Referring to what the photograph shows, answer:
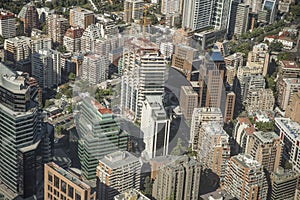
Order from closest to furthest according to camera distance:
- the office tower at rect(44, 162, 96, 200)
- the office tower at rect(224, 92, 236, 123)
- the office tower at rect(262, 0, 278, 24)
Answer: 1. the office tower at rect(44, 162, 96, 200)
2. the office tower at rect(224, 92, 236, 123)
3. the office tower at rect(262, 0, 278, 24)

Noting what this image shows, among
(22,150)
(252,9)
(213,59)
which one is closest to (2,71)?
(22,150)

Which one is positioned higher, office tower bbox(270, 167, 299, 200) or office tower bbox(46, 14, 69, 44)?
office tower bbox(46, 14, 69, 44)

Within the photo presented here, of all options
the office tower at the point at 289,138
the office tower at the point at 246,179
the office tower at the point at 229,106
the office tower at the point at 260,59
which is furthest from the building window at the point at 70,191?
the office tower at the point at 260,59

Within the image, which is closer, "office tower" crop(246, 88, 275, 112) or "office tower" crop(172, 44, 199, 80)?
"office tower" crop(246, 88, 275, 112)

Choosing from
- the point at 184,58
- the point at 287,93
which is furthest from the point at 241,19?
the point at 287,93

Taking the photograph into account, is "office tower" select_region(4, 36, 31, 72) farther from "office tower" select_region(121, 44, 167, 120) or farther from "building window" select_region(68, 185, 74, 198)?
"building window" select_region(68, 185, 74, 198)

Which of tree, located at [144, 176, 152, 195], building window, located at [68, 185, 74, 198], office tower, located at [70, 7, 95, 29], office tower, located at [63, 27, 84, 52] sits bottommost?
tree, located at [144, 176, 152, 195]

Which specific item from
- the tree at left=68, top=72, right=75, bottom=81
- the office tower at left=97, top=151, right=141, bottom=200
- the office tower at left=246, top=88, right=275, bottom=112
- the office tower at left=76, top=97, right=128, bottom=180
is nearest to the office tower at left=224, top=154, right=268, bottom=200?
the office tower at left=97, top=151, right=141, bottom=200
